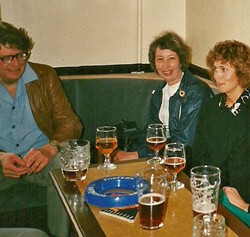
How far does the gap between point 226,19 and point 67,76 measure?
4.87 ft

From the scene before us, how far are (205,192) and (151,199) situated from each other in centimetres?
20

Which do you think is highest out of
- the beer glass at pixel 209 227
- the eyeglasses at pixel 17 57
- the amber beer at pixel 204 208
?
the eyeglasses at pixel 17 57

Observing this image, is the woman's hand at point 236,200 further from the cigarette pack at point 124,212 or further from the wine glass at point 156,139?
the cigarette pack at point 124,212

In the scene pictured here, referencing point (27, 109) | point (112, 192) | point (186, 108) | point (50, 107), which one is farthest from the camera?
point (50, 107)

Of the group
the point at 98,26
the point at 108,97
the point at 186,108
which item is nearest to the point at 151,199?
the point at 186,108

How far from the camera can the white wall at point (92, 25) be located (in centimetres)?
395

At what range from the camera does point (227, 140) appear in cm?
245

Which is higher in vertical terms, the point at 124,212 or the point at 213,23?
the point at 213,23

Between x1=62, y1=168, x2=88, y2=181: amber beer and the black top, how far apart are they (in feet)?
2.56

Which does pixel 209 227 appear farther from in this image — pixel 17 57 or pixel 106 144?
pixel 17 57

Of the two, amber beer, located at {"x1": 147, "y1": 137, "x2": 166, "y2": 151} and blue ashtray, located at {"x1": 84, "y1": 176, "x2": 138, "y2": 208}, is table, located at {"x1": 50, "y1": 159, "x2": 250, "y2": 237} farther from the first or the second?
amber beer, located at {"x1": 147, "y1": 137, "x2": 166, "y2": 151}

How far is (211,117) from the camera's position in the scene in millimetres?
2568

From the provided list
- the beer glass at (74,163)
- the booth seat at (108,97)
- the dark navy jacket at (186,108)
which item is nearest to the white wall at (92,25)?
the booth seat at (108,97)

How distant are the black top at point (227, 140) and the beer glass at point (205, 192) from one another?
0.73 meters
